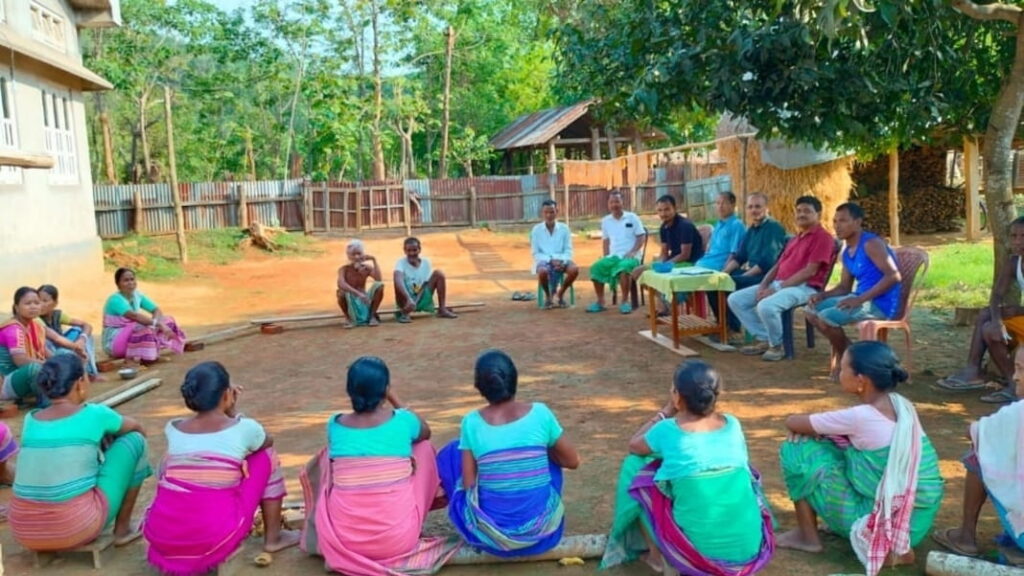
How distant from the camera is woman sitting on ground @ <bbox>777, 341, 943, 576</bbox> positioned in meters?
3.29

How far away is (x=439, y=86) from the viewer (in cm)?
3353

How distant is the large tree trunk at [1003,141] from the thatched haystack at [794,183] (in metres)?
9.18

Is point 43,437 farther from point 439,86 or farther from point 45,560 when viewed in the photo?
point 439,86

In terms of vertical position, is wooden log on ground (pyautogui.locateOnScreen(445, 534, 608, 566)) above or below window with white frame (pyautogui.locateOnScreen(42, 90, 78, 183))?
below

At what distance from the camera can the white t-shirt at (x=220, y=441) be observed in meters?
3.49

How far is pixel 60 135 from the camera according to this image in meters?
15.2

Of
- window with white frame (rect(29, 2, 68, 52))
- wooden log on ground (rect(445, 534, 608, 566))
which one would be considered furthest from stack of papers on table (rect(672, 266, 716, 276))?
window with white frame (rect(29, 2, 68, 52))

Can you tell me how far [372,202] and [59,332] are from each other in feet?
57.8

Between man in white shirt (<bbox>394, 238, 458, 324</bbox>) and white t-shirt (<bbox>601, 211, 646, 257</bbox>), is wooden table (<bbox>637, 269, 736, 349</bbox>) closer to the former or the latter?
white t-shirt (<bbox>601, 211, 646, 257</bbox>)

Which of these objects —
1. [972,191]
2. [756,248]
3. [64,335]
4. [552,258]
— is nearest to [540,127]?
[972,191]

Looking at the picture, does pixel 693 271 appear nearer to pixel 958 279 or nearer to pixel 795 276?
pixel 795 276

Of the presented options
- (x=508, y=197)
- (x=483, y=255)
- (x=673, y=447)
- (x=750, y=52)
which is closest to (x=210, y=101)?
(x=508, y=197)

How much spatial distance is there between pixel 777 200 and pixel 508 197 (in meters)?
11.1

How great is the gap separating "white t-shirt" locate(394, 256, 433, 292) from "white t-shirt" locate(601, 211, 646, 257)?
219cm
